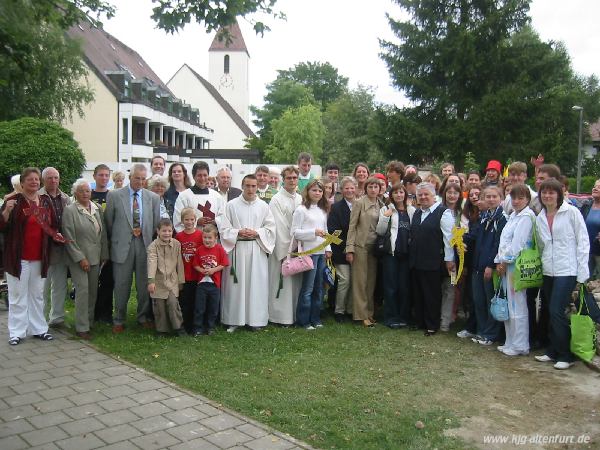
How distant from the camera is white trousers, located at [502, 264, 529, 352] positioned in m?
6.57

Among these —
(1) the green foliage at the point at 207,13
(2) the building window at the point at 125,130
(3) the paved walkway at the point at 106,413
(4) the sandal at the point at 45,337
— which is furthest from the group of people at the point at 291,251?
(2) the building window at the point at 125,130

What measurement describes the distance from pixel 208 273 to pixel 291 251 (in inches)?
47.9

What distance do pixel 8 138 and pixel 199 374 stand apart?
18.2 meters

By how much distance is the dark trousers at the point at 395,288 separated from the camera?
782 centimetres

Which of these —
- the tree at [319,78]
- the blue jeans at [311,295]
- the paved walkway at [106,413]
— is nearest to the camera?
the paved walkway at [106,413]

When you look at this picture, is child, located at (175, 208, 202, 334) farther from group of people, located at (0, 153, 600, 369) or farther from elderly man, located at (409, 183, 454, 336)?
elderly man, located at (409, 183, 454, 336)

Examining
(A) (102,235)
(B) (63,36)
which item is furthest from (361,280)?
(B) (63,36)

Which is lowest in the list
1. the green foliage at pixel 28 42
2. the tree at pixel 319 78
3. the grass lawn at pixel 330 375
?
the grass lawn at pixel 330 375

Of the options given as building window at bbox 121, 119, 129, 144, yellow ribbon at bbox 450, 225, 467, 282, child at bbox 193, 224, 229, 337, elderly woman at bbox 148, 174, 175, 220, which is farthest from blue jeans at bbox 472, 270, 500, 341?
building window at bbox 121, 119, 129, 144

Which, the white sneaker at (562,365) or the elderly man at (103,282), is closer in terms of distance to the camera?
the white sneaker at (562,365)

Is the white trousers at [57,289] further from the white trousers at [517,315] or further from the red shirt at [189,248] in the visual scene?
the white trousers at [517,315]

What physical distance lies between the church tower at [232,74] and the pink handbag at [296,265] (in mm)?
73879

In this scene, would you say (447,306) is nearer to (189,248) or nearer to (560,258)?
(560,258)

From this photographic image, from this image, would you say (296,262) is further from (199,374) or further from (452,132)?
(452,132)
